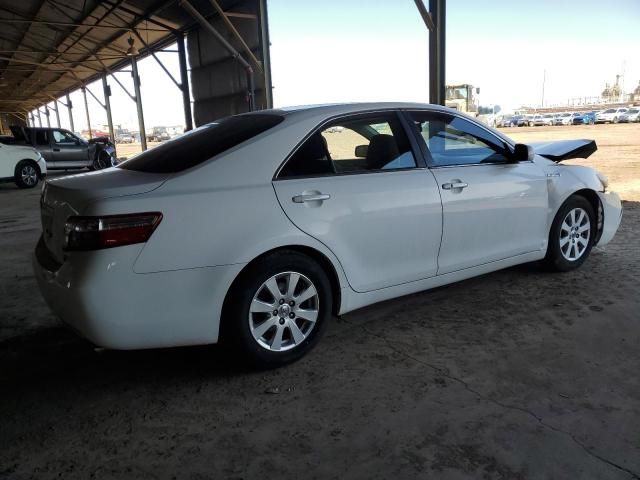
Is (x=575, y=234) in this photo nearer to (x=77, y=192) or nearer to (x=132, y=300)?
(x=132, y=300)

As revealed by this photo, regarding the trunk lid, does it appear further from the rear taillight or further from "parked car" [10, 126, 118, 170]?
"parked car" [10, 126, 118, 170]

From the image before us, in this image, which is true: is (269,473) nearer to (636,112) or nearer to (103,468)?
(103,468)

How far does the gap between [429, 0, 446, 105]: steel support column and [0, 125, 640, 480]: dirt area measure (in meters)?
5.68

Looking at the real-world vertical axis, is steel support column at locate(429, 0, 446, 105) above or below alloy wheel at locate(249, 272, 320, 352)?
above

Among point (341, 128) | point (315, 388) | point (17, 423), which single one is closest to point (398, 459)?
point (315, 388)

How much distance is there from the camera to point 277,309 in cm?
282

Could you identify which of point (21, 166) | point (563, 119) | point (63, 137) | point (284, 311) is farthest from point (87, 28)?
point (563, 119)

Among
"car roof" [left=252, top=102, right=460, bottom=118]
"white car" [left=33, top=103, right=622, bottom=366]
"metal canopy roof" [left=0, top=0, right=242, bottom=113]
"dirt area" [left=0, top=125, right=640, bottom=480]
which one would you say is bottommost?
"dirt area" [left=0, top=125, right=640, bottom=480]

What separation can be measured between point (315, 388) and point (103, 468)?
1.06m

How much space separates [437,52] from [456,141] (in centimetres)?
545

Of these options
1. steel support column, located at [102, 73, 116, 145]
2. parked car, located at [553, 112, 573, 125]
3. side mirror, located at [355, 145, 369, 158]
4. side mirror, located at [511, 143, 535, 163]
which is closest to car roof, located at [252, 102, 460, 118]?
side mirror, located at [355, 145, 369, 158]

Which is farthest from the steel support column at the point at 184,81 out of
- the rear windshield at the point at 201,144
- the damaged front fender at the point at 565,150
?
the rear windshield at the point at 201,144

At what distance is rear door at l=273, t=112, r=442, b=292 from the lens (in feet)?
9.48

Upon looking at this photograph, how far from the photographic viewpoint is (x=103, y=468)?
210 cm
